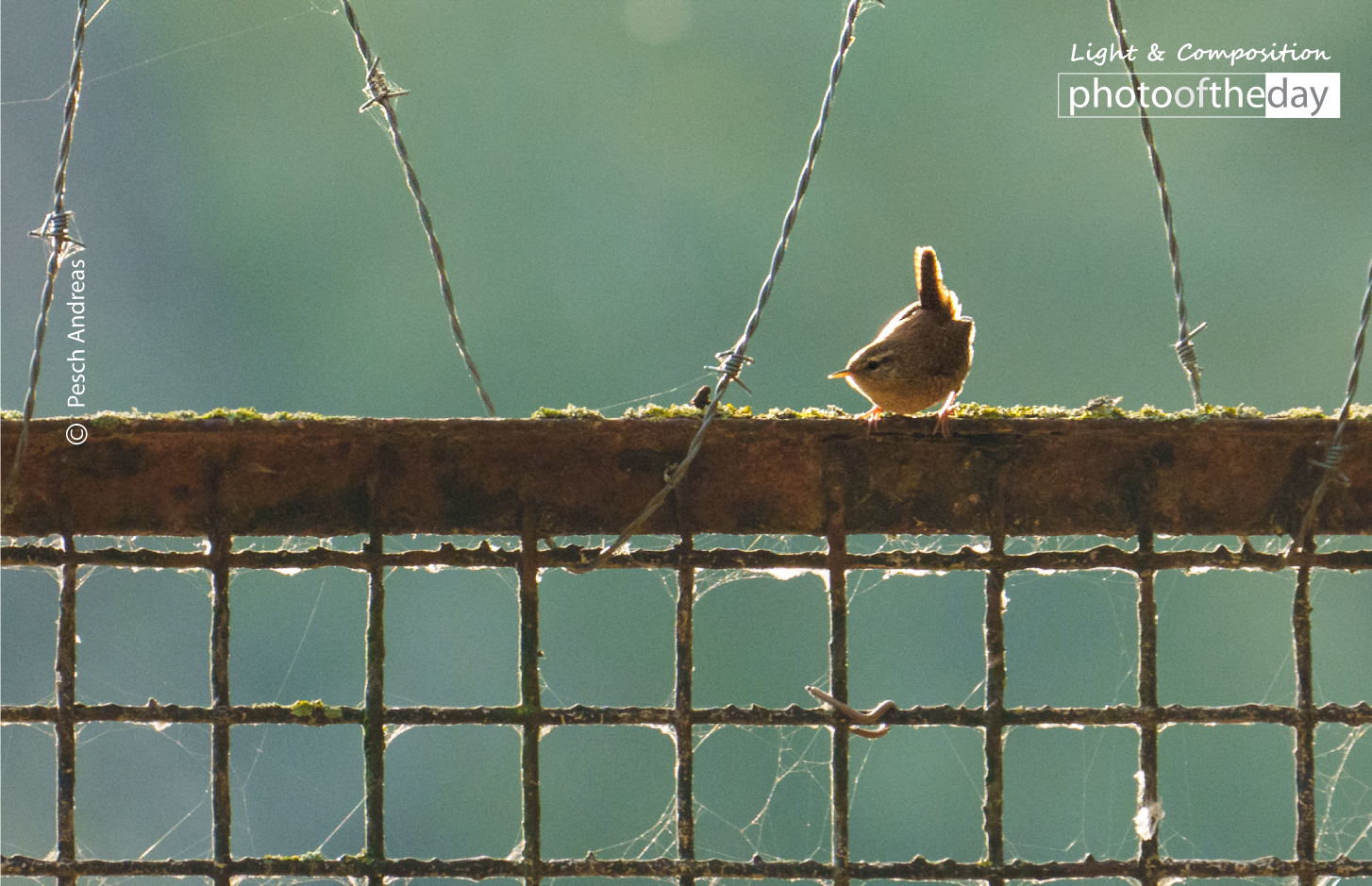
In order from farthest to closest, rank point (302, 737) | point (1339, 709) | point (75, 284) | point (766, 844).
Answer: point (766, 844) → point (302, 737) → point (75, 284) → point (1339, 709)

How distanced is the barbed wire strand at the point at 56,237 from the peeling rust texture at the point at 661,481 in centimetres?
4

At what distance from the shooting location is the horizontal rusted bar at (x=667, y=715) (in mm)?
1213

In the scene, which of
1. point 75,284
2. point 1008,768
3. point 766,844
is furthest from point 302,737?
point 75,284

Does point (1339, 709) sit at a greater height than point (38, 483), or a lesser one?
lesser

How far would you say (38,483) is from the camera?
1.26 meters

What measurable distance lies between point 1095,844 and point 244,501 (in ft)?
21.7

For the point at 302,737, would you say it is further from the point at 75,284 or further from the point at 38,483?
the point at 38,483

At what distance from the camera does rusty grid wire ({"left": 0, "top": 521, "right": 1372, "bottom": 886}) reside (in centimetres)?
121

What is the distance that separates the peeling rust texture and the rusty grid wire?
0.12 feet

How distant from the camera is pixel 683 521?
125 centimetres

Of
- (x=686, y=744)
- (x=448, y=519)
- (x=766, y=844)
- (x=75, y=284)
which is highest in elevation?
(x=75, y=284)

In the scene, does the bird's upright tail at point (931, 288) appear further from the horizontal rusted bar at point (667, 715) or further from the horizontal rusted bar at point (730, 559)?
the horizontal rusted bar at point (667, 715)

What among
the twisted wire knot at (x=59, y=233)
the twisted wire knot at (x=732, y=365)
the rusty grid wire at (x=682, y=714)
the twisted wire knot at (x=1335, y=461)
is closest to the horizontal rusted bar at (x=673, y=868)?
the rusty grid wire at (x=682, y=714)

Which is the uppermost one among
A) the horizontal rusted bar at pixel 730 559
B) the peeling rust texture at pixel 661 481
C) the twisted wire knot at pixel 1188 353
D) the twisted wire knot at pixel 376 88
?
the twisted wire knot at pixel 376 88
